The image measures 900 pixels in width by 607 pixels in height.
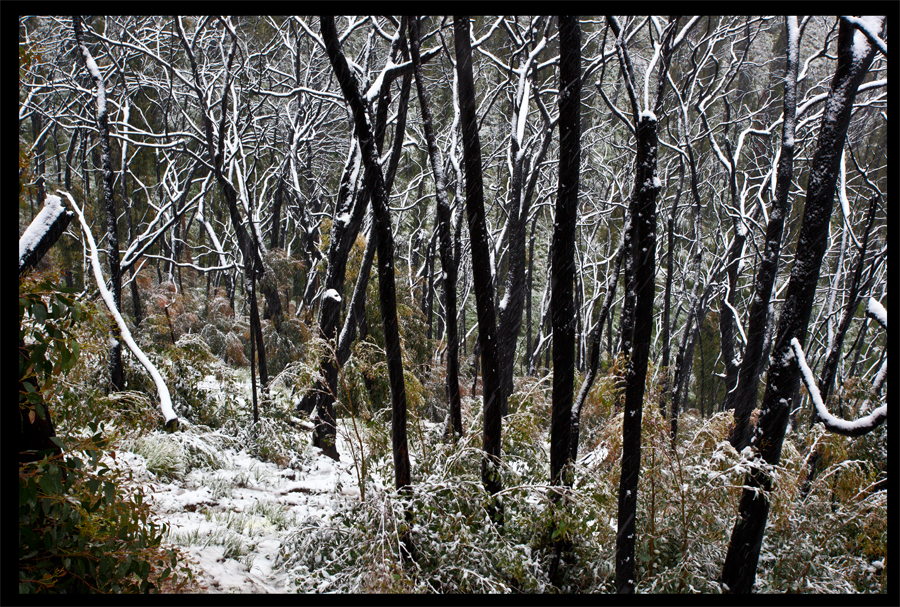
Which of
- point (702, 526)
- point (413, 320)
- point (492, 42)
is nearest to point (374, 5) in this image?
point (702, 526)

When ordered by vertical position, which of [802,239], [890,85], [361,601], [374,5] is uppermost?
[374,5]

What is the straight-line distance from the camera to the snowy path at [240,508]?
4.08 metres

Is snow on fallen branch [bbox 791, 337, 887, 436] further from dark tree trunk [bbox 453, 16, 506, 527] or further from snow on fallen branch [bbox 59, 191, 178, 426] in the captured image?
snow on fallen branch [bbox 59, 191, 178, 426]

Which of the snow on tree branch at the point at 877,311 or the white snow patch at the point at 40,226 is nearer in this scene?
the snow on tree branch at the point at 877,311

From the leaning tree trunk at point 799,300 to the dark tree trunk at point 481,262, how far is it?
185cm

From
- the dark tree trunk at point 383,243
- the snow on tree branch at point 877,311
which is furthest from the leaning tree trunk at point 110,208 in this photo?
the snow on tree branch at point 877,311

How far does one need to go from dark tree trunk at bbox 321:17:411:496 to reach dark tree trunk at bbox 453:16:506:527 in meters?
0.73

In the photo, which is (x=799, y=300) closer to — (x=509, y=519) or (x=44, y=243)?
(x=509, y=519)

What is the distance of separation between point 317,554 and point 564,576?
209 centimetres

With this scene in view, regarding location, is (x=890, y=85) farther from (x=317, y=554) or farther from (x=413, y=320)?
(x=413, y=320)

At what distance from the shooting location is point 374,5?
2.52 meters

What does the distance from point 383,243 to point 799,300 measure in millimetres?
2988

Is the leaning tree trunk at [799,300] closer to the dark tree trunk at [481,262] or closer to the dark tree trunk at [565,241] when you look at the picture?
the dark tree trunk at [565,241]

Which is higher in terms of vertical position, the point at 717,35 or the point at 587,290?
the point at 717,35
